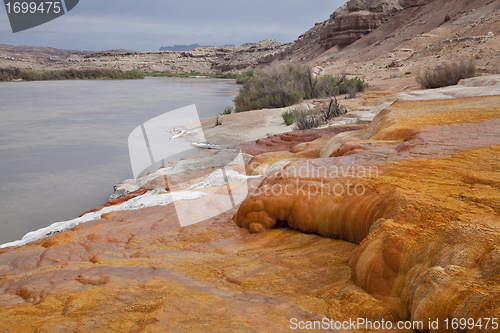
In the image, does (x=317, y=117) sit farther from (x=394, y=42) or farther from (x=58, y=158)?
(x=394, y=42)

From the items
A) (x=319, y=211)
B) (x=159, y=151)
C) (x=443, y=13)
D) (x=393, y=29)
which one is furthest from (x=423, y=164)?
(x=393, y=29)

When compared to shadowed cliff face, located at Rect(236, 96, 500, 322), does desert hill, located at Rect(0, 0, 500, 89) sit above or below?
above

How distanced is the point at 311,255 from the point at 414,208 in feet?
3.03

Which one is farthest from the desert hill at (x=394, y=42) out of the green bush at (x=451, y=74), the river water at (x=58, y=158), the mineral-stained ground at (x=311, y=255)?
the mineral-stained ground at (x=311, y=255)

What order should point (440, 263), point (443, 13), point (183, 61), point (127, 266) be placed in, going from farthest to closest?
1. point (183, 61)
2. point (443, 13)
3. point (127, 266)
4. point (440, 263)

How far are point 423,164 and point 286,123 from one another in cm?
1300

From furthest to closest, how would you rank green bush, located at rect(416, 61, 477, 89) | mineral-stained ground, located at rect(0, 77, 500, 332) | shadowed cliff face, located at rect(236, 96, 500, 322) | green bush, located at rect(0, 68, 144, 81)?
green bush, located at rect(0, 68, 144, 81) → green bush, located at rect(416, 61, 477, 89) → mineral-stained ground, located at rect(0, 77, 500, 332) → shadowed cliff face, located at rect(236, 96, 500, 322)

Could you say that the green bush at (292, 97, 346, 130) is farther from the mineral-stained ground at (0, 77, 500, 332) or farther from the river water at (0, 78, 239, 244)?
the mineral-stained ground at (0, 77, 500, 332)

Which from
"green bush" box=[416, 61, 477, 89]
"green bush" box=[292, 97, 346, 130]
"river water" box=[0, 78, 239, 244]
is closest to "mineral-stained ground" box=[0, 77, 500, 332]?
"river water" box=[0, 78, 239, 244]

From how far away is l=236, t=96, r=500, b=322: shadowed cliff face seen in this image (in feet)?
5.83

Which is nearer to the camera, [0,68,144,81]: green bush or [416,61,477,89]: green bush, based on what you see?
[416,61,477,89]: green bush

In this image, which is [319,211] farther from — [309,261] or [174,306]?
[174,306]

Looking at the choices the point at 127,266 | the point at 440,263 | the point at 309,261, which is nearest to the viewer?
the point at 440,263

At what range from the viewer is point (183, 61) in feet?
334
